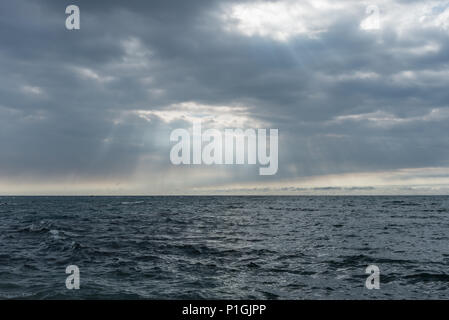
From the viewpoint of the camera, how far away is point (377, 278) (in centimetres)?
1783

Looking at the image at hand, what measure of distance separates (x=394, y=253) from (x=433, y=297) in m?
11.1

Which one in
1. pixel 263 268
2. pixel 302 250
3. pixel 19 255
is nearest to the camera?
pixel 263 268

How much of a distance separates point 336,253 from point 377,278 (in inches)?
302

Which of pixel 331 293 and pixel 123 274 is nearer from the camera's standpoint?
pixel 331 293

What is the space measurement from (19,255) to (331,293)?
2073 centimetres

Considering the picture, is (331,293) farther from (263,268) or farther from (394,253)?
(394,253)

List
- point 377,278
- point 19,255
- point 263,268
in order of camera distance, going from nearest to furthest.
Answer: point 377,278 → point 263,268 → point 19,255

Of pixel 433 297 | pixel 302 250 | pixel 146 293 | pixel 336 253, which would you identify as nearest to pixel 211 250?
pixel 302 250
